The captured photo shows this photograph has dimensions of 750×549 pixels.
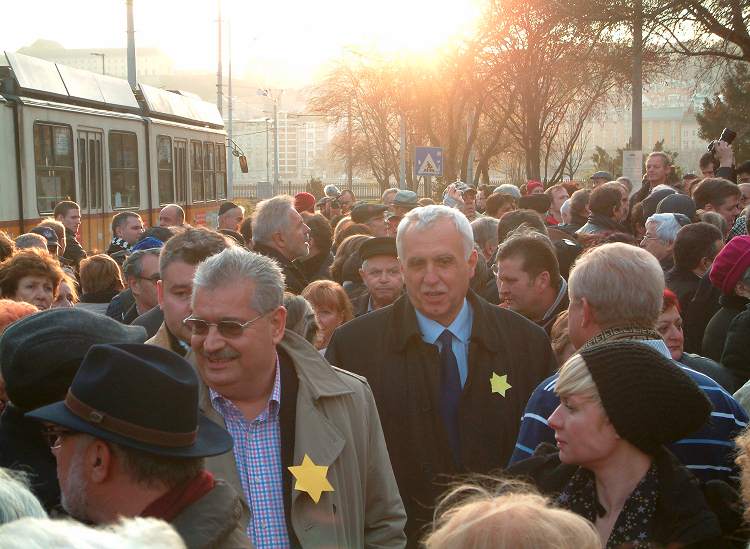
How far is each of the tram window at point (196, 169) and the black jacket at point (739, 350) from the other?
18.4 m

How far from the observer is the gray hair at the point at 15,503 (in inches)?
86.0

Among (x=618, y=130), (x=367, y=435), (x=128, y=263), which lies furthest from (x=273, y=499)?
(x=618, y=130)

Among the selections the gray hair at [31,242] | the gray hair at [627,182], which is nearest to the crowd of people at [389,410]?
the gray hair at [31,242]

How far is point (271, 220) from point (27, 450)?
441cm

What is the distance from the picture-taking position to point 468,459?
4746 millimetres

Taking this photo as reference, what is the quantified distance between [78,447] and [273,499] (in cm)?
114

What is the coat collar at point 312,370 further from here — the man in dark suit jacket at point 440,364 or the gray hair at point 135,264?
the gray hair at point 135,264

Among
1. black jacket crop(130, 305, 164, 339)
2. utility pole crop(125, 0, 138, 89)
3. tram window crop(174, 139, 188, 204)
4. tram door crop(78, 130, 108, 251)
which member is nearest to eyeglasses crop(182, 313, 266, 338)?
black jacket crop(130, 305, 164, 339)

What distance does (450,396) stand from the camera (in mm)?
4867

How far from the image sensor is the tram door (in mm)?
17094

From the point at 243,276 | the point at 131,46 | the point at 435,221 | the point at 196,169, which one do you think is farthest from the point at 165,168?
the point at 243,276

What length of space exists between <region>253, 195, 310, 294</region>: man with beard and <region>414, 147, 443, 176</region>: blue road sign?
15.2m

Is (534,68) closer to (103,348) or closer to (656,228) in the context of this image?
(656,228)

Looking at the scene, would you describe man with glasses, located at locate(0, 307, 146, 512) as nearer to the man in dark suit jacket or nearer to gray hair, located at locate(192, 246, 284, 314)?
Result: gray hair, located at locate(192, 246, 284, 314)
